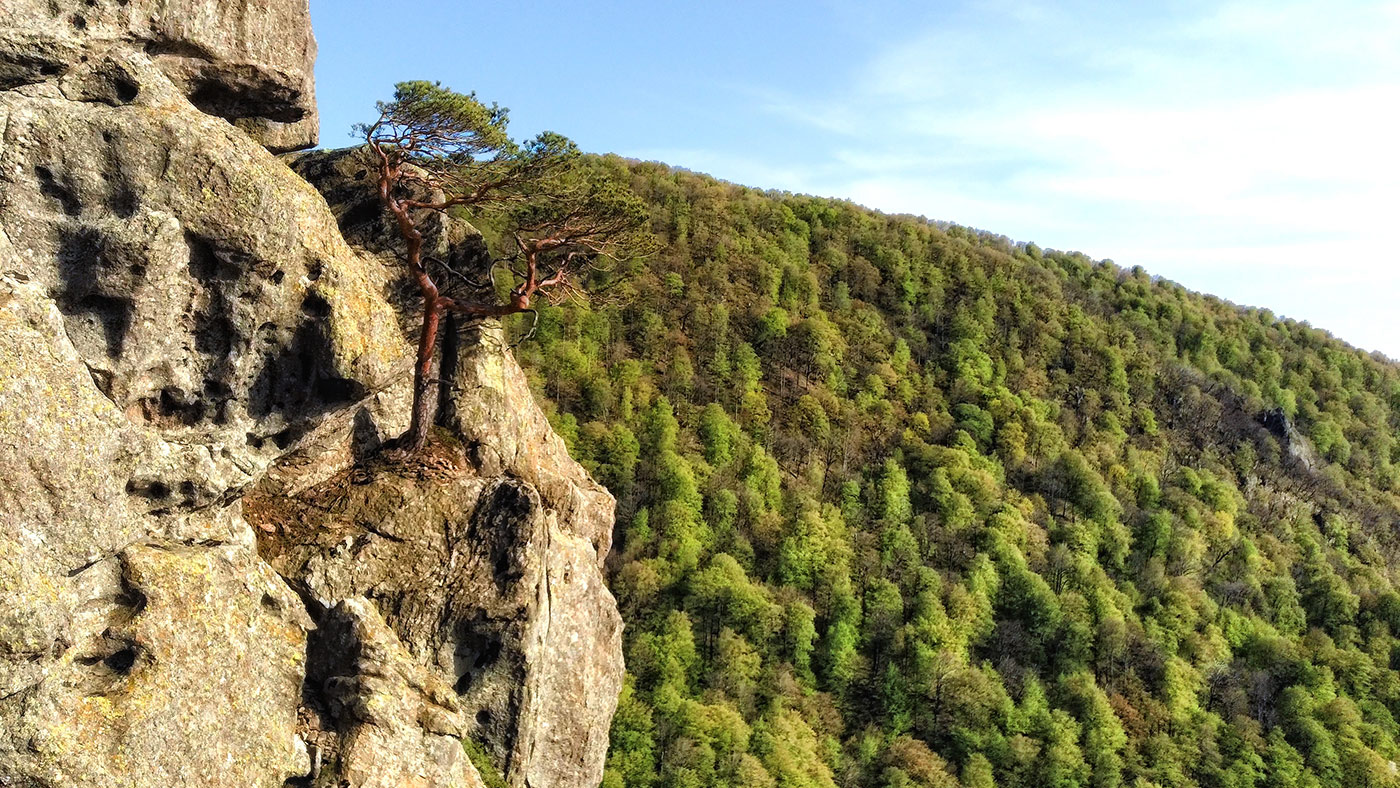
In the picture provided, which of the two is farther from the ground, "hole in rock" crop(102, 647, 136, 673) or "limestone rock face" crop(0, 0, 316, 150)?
"limestone rock face" crop(0, 0, 316, 150)

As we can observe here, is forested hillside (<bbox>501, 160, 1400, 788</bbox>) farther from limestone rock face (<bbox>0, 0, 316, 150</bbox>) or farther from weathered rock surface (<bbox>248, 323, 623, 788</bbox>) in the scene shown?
limestone rock face (<bbox>0, 0, 316, 150</bbox>)

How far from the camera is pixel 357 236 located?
784 inches

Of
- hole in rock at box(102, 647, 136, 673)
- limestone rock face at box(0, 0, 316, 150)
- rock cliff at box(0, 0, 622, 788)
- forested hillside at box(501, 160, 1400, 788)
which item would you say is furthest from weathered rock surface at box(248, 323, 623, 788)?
forested hillside at box(501, 160, 1400, 788)

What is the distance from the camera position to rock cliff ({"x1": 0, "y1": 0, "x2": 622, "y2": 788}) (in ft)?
38.8

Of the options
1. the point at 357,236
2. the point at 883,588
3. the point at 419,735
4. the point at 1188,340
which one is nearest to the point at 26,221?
the point at 357,236

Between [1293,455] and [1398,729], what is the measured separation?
122ft

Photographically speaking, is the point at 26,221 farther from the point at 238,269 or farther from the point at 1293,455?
the point at 1293,455

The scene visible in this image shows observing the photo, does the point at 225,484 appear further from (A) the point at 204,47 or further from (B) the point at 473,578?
(A) the point at 204,47

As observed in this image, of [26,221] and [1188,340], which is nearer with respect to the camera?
[26,221]

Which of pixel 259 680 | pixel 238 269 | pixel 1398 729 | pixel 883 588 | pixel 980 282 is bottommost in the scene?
pixel 1398 729

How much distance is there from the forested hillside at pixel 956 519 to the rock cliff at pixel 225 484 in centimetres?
5630

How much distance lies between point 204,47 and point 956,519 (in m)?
88.1

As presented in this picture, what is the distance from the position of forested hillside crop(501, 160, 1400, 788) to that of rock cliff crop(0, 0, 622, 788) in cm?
5630

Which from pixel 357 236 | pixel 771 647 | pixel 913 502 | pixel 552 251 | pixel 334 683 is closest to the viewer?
pixel 334 683
